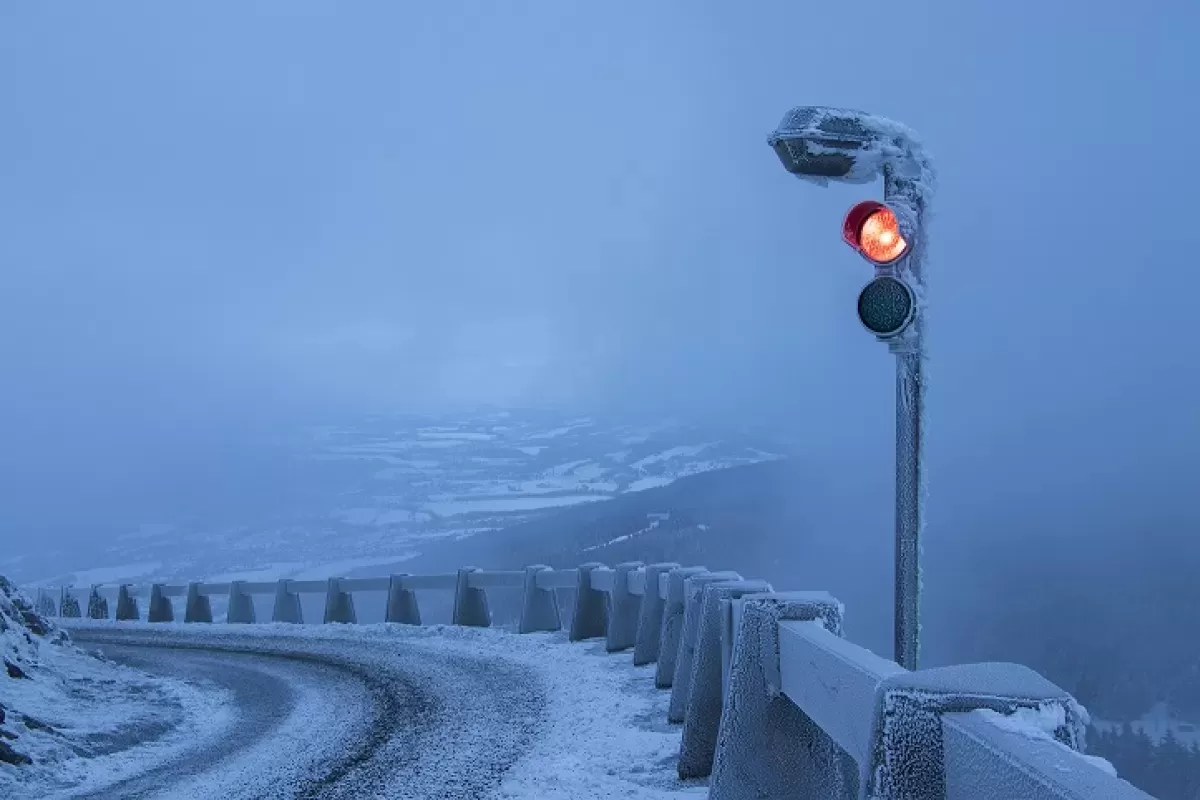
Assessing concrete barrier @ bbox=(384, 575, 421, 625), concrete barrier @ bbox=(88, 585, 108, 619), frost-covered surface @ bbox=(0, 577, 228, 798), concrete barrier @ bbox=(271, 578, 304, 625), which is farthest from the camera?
concrete barrier @ bbox=(88, 585, 108, 619)

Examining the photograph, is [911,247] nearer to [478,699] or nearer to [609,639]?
[478,699]

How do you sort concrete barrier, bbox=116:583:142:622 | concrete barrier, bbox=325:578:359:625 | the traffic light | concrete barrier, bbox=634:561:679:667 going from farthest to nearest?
concrete barrier, bbox=116:583:142:622 → concrete barrier, bbox=325:578:359:625 → concrete barrier, bbox=634:561:679:667 → the traffic light

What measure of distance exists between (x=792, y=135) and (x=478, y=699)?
6.04 m

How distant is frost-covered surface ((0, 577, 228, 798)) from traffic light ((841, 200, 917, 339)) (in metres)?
5.75

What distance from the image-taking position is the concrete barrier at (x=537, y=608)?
14.1 meters

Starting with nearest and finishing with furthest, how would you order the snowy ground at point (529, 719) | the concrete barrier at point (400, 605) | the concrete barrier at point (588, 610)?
1. the snowy ground at point (529, 719)
2. the concrete barrier at point (588, 610)
3. the concrete barrier at point (400, 605)

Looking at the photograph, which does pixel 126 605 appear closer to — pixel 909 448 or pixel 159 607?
pixel 159 607

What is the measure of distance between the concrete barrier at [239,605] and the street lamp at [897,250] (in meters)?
16.7

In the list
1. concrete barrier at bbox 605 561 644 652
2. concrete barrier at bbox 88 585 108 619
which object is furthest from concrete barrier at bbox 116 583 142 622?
concrete barrier at bbox 605 561 644 652

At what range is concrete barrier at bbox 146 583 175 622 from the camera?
22.2 meters

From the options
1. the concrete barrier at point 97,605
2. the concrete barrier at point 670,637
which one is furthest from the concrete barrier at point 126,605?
the concrete barrier at point 670,637

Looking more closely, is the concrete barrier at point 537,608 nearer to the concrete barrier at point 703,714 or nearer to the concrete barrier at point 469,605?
the concrete barrier at point 469,605

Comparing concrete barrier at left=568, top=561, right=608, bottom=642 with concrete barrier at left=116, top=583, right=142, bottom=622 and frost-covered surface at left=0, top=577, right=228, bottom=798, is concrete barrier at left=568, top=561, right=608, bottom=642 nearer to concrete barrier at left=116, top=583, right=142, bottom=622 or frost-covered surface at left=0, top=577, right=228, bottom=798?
frost-covered surface at left=0, top=577, right=228, bottom=798

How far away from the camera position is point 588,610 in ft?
42.4
